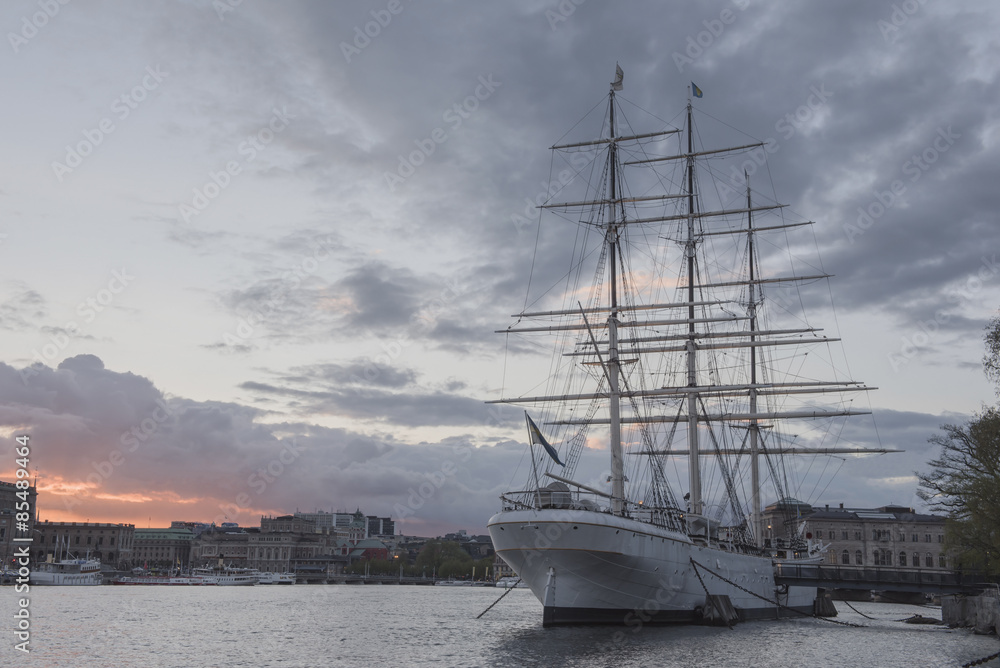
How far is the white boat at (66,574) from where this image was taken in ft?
454

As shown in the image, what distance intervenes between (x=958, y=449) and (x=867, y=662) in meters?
15.7

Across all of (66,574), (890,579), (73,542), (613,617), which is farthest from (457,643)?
(73,542)

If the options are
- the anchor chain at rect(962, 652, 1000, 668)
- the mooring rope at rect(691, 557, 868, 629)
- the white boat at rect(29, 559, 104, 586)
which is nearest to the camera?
the anchor chain at rect(962, 652, 1000, 668)

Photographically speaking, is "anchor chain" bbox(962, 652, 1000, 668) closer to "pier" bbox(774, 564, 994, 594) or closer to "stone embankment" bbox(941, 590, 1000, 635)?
"stone embankment" bbox(941, 590, 1000, 635)

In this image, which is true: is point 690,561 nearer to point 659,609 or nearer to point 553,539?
point 659,609

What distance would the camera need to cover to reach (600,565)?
1855 inches

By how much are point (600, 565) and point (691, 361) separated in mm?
34912

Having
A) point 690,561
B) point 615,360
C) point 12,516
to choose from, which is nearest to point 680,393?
point 615,360

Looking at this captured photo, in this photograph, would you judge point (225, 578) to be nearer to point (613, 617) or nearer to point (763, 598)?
point (763, 598)

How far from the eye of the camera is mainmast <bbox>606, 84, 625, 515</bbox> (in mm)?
57125

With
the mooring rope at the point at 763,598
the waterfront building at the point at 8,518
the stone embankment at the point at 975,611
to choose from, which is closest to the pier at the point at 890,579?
the stone embankment at the point at 975,611

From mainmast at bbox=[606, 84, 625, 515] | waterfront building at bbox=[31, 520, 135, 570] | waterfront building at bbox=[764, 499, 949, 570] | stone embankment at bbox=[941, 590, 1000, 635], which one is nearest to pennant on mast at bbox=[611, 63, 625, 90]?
mainmast at bbox=[606, 84, 625, 515]

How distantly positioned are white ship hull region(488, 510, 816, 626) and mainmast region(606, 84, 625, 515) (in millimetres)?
4190

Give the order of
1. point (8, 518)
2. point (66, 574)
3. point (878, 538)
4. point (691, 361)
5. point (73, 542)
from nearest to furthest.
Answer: point (691, 361), point (66, 574), point (878, 538), point (8, 518), point (73, 542)
